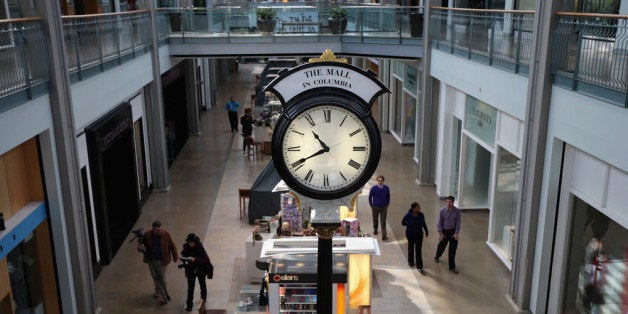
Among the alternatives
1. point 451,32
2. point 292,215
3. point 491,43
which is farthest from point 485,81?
point 292,215

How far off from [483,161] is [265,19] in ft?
28.9

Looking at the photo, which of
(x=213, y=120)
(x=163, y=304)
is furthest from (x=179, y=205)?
(x=213, y=120)

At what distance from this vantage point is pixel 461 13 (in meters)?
13.3

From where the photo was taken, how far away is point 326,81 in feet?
12.6

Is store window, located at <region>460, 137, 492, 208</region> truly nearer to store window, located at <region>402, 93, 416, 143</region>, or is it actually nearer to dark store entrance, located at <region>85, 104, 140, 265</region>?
store window, located at <region>402, 93, 416, 143</region>

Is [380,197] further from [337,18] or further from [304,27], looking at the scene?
[304,27]

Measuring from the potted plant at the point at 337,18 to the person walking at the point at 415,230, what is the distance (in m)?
9.61

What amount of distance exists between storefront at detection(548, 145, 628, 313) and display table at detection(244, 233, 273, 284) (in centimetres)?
488

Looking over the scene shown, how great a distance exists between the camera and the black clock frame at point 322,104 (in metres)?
3.77

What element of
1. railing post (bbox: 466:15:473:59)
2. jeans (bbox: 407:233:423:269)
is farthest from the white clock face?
railing post (bbox: 466:15:473:59)

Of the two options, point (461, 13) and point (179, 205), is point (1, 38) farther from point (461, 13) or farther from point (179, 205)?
point (461, 13)

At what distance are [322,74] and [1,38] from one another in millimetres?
5398

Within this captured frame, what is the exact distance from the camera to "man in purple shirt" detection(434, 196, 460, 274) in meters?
10.9

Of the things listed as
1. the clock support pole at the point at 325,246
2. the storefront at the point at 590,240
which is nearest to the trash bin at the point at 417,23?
the storefront at the point at 590,240
